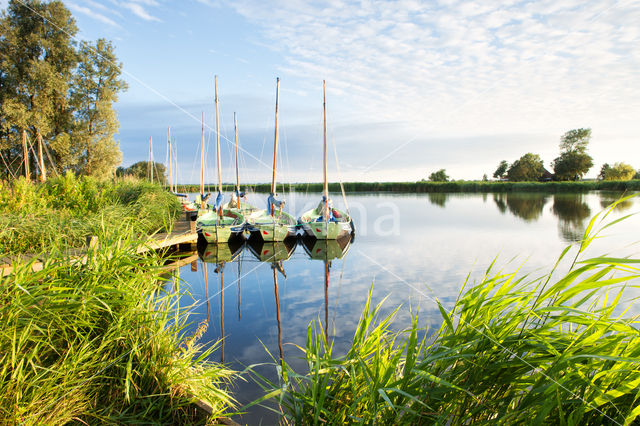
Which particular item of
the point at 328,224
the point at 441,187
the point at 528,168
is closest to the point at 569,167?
the point at 528,168

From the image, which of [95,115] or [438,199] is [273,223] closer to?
[95,115]

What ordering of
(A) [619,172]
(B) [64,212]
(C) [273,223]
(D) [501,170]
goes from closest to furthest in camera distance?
(B) [64,212]
(C) [273,223]
(A) [619,172]
(D) [501,170]

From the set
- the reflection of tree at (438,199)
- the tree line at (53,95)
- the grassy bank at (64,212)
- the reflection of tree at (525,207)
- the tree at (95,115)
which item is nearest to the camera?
the grassy bank at (64,212)

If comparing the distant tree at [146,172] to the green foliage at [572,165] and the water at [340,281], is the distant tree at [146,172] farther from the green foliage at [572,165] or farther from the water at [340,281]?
the green foliage at [572,165]

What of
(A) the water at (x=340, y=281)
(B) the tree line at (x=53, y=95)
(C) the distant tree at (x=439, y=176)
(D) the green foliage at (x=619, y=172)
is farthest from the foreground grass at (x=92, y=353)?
(C) the distant tree at (x=439, y=176)

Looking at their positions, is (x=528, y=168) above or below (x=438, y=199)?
above

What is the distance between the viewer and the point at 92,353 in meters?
2.68

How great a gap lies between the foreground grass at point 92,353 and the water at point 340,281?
0.82 meters

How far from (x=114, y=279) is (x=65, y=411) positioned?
1.09 m

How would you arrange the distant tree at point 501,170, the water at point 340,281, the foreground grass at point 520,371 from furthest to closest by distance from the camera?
the distant tree at point 501,170
the water at point 340,281
the foreground grass at point 520,371

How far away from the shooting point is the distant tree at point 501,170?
85625mm

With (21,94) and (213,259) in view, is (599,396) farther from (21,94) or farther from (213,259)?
(21,94)

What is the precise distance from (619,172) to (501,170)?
48760 mm

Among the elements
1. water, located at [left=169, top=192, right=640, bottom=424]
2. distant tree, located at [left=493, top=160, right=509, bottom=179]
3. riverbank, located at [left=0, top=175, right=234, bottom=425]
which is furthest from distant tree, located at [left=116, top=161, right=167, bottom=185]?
distant tree, located at [left=493, top=160, right=509, bottom=179]
